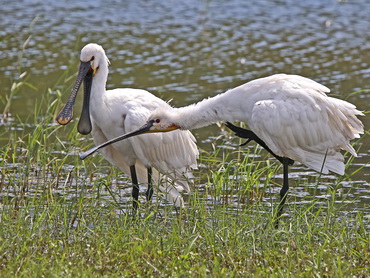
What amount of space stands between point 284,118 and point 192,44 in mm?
8620

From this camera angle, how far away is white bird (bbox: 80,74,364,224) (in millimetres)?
7359

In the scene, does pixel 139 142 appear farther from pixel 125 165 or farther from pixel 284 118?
pixel 284 118

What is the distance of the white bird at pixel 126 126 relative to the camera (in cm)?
805

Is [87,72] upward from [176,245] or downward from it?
upward

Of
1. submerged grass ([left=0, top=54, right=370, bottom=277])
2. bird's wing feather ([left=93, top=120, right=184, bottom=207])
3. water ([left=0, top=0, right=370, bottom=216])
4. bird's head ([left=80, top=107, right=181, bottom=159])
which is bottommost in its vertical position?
water ([left=0, top=0, right=370, bottom=216])

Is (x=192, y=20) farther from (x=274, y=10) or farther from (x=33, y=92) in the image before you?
(x=33, y=92)

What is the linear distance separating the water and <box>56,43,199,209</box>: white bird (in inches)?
66.9

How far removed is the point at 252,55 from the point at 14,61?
3861mm

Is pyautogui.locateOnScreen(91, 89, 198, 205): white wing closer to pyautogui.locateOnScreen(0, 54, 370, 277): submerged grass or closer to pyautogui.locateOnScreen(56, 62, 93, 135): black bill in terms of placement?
pyautogui.locateOnScreen(56, 62, 93, 135): black bill

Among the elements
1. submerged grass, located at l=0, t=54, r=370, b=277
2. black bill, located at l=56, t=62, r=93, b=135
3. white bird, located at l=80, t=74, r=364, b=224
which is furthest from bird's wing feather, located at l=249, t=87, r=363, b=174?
black bill, located at l=56, t=62, r=93, b=135

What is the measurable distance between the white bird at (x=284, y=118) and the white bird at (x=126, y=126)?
30 cm

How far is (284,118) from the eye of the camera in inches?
290

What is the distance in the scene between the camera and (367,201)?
8.44 meters

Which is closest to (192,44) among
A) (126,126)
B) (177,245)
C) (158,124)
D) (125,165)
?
(125,165)
